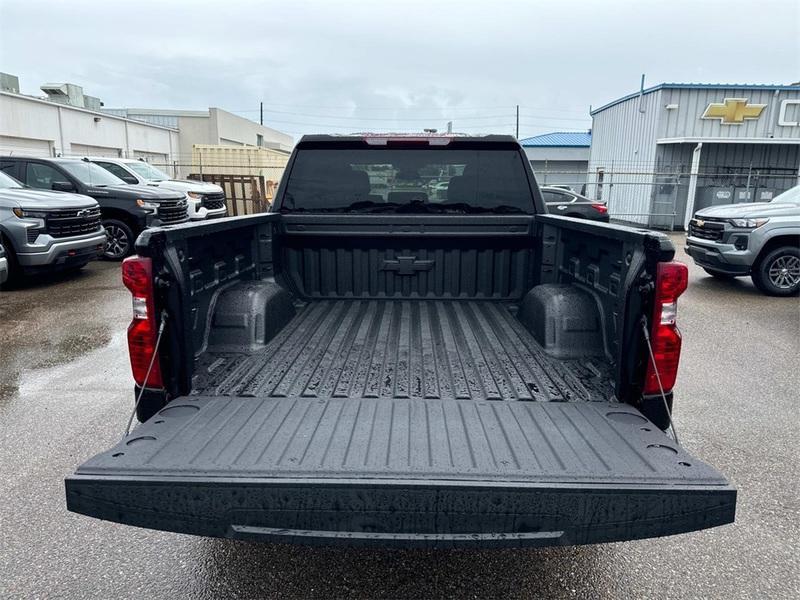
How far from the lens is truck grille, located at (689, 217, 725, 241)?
9.08 metres

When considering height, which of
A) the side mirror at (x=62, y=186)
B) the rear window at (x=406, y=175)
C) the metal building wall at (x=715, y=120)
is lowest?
the side mirror at (x=62, y=186)

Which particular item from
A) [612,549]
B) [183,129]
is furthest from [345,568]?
[183,129]

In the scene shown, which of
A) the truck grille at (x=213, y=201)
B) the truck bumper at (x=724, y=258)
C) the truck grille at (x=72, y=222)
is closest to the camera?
the truck grille at (x=72, y=222)

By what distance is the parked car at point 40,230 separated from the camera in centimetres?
818

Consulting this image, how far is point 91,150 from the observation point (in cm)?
2319

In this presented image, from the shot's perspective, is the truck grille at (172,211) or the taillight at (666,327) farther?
the truck grille at (172,211)

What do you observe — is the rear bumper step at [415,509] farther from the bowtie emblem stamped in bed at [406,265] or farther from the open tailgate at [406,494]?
the bowtie emblem stamped in bed at [406,265]

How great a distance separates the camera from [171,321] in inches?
101

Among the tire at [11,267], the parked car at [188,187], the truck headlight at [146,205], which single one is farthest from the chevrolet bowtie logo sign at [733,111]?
the tire at [11,267]

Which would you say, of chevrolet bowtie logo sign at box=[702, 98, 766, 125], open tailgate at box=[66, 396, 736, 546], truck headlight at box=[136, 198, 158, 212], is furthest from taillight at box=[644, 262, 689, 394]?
chevrolet bowtie logo sign at box=[702, 98, 766, 125]

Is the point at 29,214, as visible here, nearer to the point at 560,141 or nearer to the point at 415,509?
the point at 415,509

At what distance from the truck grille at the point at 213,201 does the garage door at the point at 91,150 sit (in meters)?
11.7

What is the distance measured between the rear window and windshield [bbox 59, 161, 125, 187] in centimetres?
878

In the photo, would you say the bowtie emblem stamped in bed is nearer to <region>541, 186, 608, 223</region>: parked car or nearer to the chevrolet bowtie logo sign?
<region>541, 186, 608, 223</region>: parked car
